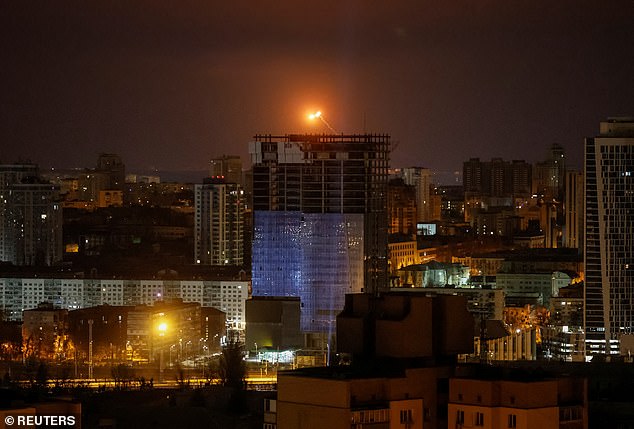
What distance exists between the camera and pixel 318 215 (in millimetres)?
29922

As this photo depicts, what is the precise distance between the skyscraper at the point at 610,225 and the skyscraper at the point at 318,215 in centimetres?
318

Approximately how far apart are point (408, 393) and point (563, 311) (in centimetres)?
2160

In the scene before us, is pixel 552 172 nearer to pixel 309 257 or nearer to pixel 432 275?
pixel 432 275

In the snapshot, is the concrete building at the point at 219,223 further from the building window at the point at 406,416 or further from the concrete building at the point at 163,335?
the building window at the point at 406,416

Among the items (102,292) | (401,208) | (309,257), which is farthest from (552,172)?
(309,257)

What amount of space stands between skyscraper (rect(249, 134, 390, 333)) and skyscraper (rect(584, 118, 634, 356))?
3.18 metres

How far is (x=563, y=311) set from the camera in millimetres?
32125

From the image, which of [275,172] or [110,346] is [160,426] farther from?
[275,172]

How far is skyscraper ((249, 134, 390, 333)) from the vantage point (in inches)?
1156

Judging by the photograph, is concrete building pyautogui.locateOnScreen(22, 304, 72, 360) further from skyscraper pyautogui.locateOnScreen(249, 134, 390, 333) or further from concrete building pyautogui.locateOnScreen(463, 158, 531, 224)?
concrete building pyautogui.locateOnScreen(463, 158, 531, 224)

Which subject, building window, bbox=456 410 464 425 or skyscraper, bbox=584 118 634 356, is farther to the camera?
skyscraper, bbox=584 118 634 356

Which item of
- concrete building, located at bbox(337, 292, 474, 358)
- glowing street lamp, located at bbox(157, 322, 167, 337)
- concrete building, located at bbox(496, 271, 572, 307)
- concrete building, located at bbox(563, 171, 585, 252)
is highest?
concrete building, located at bbox(563, 171, 585, 252)

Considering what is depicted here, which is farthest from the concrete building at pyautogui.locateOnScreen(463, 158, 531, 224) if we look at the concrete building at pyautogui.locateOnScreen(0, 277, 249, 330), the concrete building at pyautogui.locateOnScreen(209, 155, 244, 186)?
the concrete building at pyautogui.locateOnScreen(0, 277, 249, 330)

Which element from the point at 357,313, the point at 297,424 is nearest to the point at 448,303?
the point at 357,313
